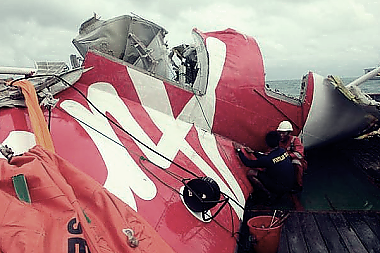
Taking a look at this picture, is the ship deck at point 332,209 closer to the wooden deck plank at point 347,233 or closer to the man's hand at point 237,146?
the wooden deck plank at point 347,233

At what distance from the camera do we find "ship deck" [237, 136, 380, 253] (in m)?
3.94

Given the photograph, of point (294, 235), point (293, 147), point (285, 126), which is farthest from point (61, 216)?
point (293, 147)

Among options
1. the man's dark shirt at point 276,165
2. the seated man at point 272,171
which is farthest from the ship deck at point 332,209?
the man's dark shirt at point 276,165

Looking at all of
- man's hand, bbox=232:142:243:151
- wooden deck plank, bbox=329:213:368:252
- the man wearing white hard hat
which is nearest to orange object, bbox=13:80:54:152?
man's hand, bbox=232:142:243:151

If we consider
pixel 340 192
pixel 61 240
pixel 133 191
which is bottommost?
pixel 340 192

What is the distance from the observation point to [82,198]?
6.74 ft

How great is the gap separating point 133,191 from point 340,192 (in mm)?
3895

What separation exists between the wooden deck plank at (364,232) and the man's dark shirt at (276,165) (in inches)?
35.2

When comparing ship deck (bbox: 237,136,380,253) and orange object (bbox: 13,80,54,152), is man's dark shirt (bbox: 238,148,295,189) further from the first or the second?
orange object (bbox: 13,80,54,152)

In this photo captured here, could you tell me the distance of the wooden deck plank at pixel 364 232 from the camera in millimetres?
3832

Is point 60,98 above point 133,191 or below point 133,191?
above

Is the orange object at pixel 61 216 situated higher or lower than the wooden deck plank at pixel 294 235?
higher

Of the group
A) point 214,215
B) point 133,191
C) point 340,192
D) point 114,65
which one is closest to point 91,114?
point 114,65

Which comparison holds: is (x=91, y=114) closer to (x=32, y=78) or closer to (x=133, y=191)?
(x=32, y=78)
